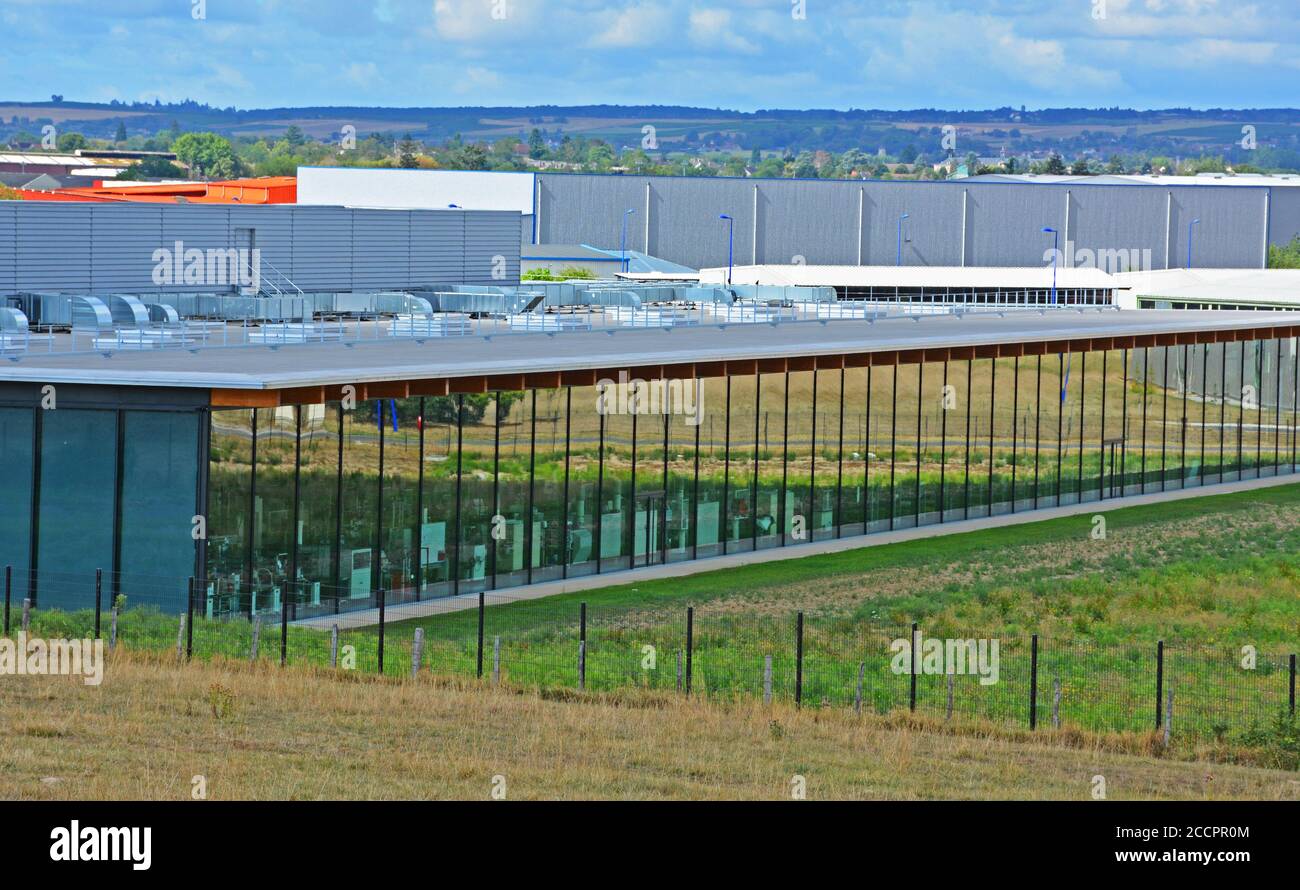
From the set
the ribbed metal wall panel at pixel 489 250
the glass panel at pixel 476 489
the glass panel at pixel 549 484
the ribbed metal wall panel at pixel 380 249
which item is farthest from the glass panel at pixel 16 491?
the ribbed metal wall panel at pixel 489 250

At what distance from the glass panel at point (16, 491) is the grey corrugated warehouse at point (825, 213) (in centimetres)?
11449

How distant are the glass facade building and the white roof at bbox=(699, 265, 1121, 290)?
6507 cm

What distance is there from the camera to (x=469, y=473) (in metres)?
38.8

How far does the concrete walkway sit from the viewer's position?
3609cm

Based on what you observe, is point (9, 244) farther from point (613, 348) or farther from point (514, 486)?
point (514, 486)

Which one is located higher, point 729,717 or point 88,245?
point 88,245

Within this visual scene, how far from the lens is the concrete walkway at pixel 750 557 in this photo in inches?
1421

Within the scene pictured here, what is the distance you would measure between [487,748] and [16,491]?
14271mm

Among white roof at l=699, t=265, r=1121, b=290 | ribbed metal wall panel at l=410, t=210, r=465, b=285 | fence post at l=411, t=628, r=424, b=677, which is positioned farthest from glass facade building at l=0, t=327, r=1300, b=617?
white roof at l=699, t=265, r=1121, b=290

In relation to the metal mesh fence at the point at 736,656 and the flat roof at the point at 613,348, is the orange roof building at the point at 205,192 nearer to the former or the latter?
the flat roof at the point at 613,348

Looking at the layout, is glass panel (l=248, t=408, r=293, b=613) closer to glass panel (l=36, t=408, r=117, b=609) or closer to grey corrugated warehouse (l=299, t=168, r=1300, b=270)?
glass panel (l=36, t=408, r=117, b=609)

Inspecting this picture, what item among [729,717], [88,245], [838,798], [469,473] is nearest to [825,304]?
[88,245]
